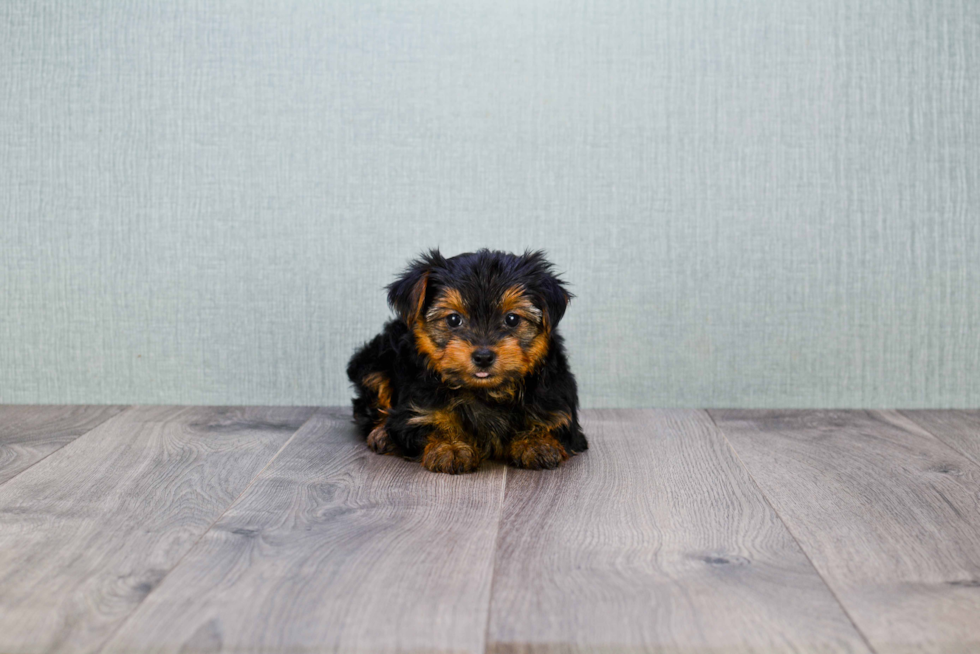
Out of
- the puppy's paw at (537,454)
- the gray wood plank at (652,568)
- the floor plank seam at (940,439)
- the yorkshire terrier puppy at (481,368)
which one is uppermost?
the yorkshire terrier puppy at (481,368)

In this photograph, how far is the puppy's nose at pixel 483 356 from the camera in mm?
2283

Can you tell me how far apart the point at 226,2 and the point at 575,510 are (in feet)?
7.62

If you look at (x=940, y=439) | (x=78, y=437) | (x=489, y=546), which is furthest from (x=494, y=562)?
(x=940, y=439)

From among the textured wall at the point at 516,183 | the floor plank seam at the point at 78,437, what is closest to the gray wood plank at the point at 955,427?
the textured wall at the point at 516,183

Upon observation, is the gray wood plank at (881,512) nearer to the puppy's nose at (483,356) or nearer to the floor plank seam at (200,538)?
the puppy's nose at (483,356)

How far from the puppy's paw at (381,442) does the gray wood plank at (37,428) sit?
3.12ft

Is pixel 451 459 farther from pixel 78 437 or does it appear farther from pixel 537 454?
pixel 78 437

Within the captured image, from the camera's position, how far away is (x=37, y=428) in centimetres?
290

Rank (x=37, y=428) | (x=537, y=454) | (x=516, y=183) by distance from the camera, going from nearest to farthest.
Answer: (x=537, y=454)
(x=37, y=428)
(x=516, y=183)

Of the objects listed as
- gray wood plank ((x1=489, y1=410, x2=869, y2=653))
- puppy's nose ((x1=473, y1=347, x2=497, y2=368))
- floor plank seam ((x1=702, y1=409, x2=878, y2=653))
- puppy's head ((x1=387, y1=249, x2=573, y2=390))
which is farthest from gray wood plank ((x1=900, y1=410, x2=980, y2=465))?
puppy's nose ((x1=473, y1=347, x2=497, y2=368))

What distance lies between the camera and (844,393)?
131 inches

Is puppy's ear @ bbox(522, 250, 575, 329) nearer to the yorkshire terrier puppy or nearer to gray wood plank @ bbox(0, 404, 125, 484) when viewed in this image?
the yorkshire terrier puppy

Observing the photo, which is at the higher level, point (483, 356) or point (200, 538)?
point (483, 356)

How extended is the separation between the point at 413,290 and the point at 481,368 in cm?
31
